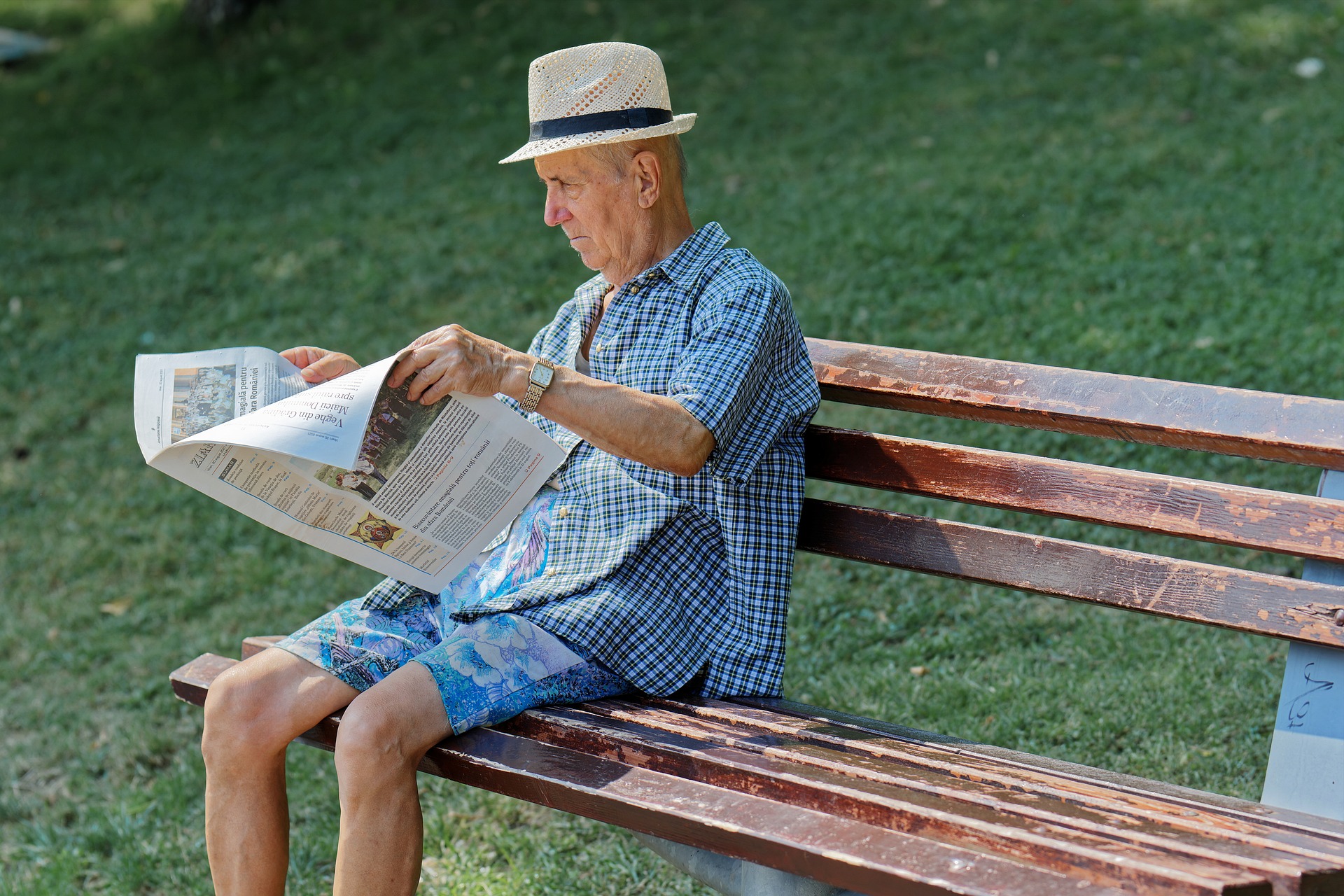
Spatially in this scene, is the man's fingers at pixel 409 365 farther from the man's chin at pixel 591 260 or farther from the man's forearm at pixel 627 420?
the man's chin at pixel 591 260

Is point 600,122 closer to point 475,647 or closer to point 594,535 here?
point 594,535

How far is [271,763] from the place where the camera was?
94.9 inches

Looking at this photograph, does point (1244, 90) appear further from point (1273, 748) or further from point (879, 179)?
point (1273, 748)

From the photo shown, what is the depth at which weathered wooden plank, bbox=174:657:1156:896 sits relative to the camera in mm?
1693

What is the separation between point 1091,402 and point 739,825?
1.09 metres

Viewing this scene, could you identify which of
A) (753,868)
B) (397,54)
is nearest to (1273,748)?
(753,868)

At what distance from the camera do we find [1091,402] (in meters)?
2.47

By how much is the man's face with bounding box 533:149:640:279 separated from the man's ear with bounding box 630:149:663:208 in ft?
0.05

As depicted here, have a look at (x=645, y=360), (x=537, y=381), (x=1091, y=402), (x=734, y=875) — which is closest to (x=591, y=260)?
(x=645, y=360)

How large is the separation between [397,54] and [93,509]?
4.46m

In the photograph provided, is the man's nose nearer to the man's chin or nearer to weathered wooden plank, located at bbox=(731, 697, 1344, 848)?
the man's chin

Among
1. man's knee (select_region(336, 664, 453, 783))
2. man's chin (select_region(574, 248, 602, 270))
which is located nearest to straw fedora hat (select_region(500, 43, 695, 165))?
man's chin (select_region(574, 248, 602, 270))

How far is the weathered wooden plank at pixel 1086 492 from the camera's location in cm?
226

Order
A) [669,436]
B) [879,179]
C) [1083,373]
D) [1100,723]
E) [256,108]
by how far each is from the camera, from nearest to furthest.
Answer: [669,436] < [1083,373] < [1100,723] < [879,179] < [256,108]
